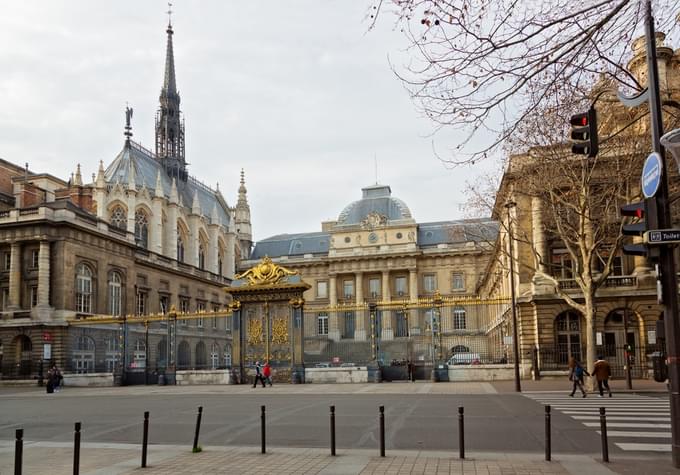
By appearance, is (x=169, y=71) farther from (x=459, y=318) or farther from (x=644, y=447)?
(x=644, y=447)

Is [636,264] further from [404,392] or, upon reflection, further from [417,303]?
[404,392]

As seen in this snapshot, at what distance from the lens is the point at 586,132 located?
9609 millimetres

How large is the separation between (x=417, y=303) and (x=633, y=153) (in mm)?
11432

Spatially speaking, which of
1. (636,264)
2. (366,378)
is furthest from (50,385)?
(636,264)

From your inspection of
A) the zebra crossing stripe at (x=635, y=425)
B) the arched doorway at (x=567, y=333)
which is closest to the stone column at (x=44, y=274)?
Answer: the arched doorway at (x=567, y=333)

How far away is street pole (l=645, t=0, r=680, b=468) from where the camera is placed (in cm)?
824

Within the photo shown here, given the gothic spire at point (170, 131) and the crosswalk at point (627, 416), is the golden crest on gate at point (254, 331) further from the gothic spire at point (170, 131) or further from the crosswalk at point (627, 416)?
the gothic spire at point (170, 131)

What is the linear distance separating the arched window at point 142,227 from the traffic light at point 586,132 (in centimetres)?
5773

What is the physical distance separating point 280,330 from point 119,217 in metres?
37.0

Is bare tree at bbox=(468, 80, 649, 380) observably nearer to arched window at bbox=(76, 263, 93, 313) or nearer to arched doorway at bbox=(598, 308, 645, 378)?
arched doorway at bbox=(598, 308, 645, 378)

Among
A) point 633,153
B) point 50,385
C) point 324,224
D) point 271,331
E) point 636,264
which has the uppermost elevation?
point 324,224

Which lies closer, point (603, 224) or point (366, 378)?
point (603, 224)

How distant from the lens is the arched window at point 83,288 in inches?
1747

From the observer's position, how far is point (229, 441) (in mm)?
11828
